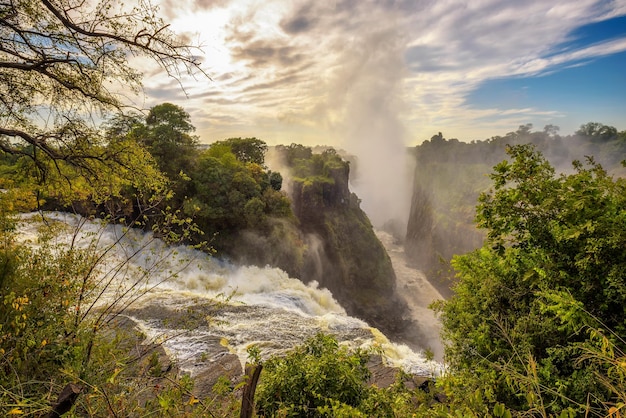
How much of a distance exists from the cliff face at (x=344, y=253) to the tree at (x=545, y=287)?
68.9ft

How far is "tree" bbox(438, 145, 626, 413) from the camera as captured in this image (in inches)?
211

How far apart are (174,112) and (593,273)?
2328 centimetres

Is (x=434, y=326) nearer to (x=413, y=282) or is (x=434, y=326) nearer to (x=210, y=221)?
(x=413, y=282)

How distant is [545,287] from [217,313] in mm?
12119

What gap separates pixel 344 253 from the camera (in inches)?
1287

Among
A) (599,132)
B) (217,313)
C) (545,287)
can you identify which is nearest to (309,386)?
(545,287)

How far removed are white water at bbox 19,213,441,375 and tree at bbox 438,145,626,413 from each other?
2422mm

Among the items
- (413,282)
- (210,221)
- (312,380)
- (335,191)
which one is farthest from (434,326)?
(312,380)

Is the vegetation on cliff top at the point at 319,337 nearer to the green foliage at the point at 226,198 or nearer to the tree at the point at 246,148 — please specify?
the green foliage at the point at 226,198

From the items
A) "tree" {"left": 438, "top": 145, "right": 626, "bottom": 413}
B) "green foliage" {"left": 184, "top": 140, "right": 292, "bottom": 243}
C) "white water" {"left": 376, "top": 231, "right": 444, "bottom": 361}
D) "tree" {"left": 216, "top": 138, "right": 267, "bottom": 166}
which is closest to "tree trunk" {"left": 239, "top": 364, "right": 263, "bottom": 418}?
"tree" {"left": 438, "top": 145, "right": 626, "bottom": 413}

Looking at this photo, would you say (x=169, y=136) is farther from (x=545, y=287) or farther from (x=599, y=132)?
(x=599, y=132)

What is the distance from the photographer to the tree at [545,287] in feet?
17.6

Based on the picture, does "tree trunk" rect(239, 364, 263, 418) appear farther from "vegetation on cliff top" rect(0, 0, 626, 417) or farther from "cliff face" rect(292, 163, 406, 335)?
"cliff face" rect(292, 163, 406, 335)

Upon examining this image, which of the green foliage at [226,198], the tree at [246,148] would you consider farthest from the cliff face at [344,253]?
the green foliage at [226,198]
